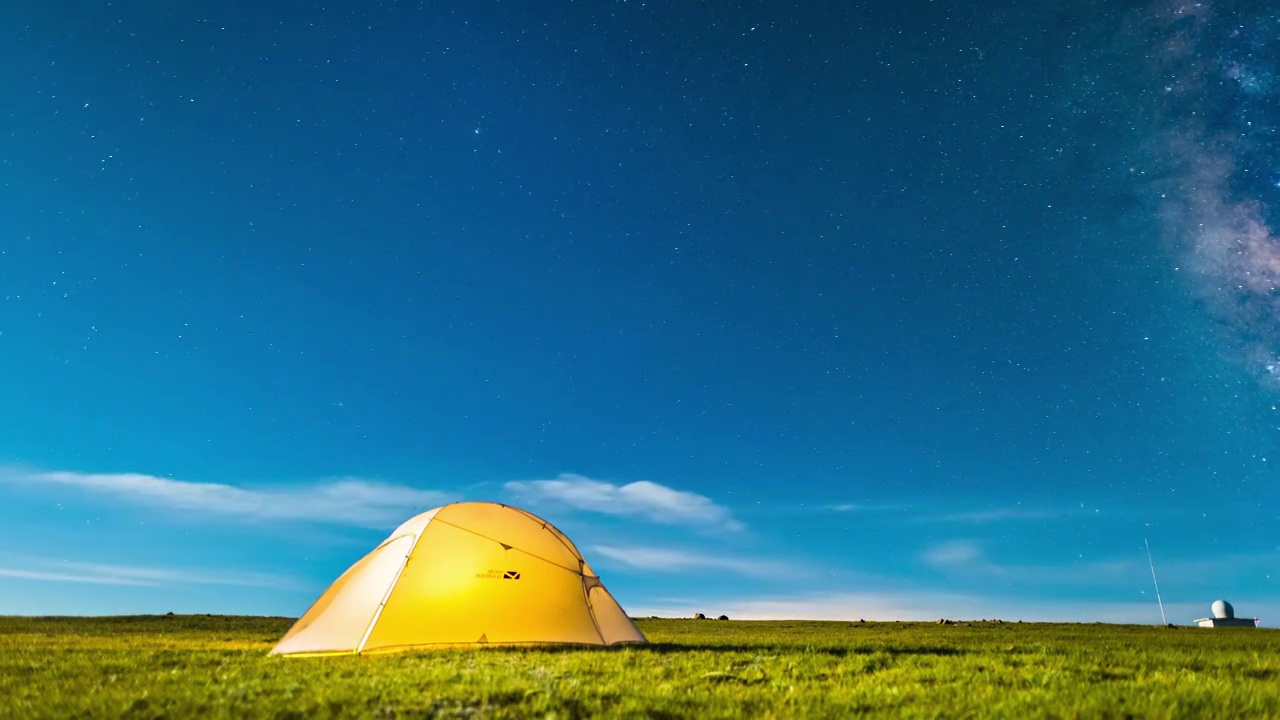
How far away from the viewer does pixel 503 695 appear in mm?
9008

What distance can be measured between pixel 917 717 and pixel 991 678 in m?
3.82

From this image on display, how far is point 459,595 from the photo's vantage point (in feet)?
56.0

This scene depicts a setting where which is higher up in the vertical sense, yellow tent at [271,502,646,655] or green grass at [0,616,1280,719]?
yellow tent at [271,502,646,655]

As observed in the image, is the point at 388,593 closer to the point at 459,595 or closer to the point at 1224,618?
the point at 459,595

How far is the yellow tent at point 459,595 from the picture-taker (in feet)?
54.0

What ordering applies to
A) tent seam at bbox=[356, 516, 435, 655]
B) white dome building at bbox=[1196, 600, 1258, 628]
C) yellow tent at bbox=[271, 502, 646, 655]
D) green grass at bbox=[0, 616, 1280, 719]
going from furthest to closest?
white dome building at bbox=[1196, 600, 1258, 628] < yellow tent at bbox=[271, 502, 646, 655] < tent seam at bbox=[356, 516, 435, 655] < green grass at bbox=[0, 616, 1280, 719]

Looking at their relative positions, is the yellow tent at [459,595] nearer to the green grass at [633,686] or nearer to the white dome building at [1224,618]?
the green grass at [633,686]

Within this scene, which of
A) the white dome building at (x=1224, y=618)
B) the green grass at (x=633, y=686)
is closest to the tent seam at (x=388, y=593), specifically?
the green grass at (x=633, y=686)

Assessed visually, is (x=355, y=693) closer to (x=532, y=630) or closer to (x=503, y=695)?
(x=503, y=695)

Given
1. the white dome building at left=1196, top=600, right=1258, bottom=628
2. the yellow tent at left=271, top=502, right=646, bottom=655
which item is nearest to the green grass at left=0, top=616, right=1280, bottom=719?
the yellow tent at left=271, top=502, right=646, bottom=655

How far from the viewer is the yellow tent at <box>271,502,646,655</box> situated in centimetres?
1647

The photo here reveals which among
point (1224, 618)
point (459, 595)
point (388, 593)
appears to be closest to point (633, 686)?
point (459, 595)

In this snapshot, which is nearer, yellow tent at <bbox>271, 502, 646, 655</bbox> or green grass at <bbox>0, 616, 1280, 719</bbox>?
green grass at <bbox>0, 616, 1280, 719</bbox>

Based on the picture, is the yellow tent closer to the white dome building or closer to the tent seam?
the tent seam
